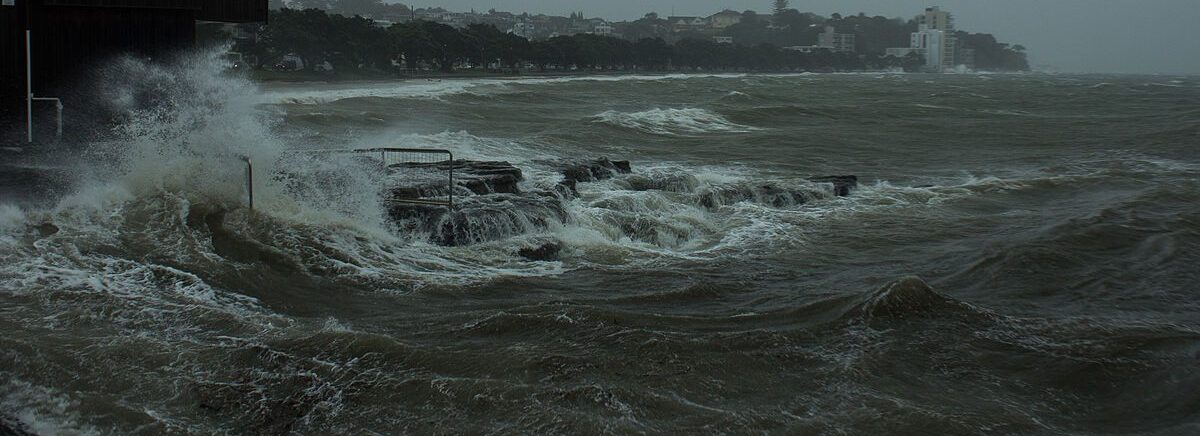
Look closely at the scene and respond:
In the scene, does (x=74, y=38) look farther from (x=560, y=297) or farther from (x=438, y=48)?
(x=438, y=48)

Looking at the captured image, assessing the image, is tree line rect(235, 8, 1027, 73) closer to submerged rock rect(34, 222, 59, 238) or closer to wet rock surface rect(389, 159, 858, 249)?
wet rock surface rect(389, 159, 858, 249)

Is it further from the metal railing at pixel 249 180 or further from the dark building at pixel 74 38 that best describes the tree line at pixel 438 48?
the metal railing at pixel 249 180

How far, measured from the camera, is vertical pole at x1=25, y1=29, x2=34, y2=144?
47.9 feet

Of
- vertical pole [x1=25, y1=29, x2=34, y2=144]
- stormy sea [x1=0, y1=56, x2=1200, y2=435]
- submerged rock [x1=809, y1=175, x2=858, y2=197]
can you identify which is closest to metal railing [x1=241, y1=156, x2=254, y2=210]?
stormy sea [x1=0, y1=56, x2=1200, y2=435]

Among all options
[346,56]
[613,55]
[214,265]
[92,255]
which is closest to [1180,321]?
[214,265]

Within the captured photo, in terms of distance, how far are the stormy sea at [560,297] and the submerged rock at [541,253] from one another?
47mm

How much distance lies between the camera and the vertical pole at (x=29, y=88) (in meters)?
14.6

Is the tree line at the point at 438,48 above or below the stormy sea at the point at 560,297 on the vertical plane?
above

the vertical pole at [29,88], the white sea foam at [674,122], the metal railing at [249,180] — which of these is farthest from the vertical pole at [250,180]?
the white sea foam at [674,122]

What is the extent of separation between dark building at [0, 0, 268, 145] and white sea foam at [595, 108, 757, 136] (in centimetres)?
1791

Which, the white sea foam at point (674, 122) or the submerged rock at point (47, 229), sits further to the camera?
the white sea foam at point (674, 122)

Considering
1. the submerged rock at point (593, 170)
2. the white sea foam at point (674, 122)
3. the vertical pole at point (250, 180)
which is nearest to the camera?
the vertical pole at point (250, 180)

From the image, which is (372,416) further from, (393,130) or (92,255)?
(393,130)

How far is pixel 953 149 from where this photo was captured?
30.6 meters
